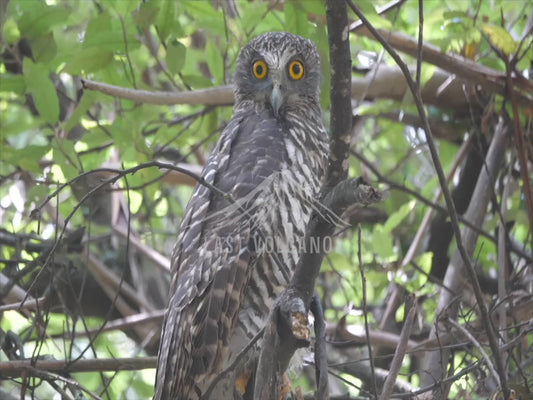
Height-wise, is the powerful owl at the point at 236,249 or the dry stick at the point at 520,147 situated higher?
the dry stick at the point at 520,147

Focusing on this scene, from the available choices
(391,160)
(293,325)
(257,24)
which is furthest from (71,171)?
(391,160)

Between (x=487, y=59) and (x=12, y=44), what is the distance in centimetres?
210

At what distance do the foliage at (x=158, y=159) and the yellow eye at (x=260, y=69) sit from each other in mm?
176

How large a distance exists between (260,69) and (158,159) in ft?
3.27

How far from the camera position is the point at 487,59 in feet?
11.7

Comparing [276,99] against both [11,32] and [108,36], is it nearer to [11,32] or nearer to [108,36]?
[108,36]

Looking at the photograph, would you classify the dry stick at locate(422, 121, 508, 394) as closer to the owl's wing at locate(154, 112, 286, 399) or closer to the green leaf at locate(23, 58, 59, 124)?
the owl's wing at locate(154, 112, 286, 399)

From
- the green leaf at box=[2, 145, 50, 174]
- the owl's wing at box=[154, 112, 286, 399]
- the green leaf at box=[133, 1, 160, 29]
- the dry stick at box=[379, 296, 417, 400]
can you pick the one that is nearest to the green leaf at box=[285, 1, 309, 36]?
the owl's wing at box=[154, 112, 286, 399]

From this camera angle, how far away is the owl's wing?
2.51 m

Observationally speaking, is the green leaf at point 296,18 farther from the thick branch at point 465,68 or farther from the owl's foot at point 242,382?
the owl's foot at point 242,382

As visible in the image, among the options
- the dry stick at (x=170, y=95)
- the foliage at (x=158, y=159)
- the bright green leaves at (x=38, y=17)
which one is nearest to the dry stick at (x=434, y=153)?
the foliage at (x=158, y=159)

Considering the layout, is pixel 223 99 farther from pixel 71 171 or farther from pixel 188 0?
pixel 71 171

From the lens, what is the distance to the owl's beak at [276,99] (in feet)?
9.67

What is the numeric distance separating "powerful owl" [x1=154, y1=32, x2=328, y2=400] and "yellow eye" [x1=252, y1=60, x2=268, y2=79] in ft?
0.24
